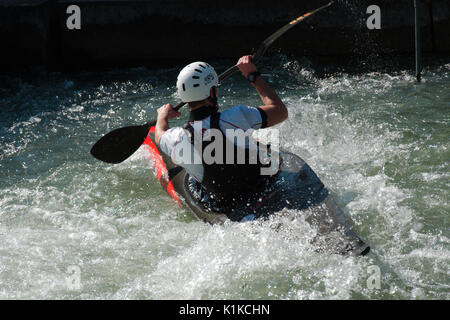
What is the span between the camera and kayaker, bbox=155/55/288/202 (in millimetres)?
3965

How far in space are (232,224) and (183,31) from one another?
17.8 ft

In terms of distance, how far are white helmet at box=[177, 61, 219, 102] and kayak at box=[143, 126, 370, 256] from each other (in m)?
0.89

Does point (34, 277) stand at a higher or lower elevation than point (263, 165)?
lower

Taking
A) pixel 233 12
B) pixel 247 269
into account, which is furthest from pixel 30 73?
pixel 247 269

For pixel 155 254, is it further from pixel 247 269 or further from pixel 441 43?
pixel 441 43

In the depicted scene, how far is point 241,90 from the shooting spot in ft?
25.3

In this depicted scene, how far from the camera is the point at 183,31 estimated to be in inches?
350

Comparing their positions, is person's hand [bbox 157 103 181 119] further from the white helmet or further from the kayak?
the kayak

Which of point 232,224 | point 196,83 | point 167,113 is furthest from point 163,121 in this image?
point 232,224

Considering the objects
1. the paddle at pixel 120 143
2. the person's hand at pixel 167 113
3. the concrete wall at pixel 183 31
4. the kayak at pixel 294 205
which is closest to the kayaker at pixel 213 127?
the kayak at pixel 294 205

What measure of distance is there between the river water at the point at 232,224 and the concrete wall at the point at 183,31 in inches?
30.3

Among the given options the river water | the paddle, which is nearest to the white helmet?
the river water

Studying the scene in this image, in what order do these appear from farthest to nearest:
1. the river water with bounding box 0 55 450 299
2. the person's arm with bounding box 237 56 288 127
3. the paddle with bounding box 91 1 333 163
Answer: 1. the paddle with bounding box 91 1 333 163
2. the person's arm with bounding box 237 56 288 127
3. the river water with bounding box 0 55 450 299

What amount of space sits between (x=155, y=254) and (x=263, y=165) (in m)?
1.06
